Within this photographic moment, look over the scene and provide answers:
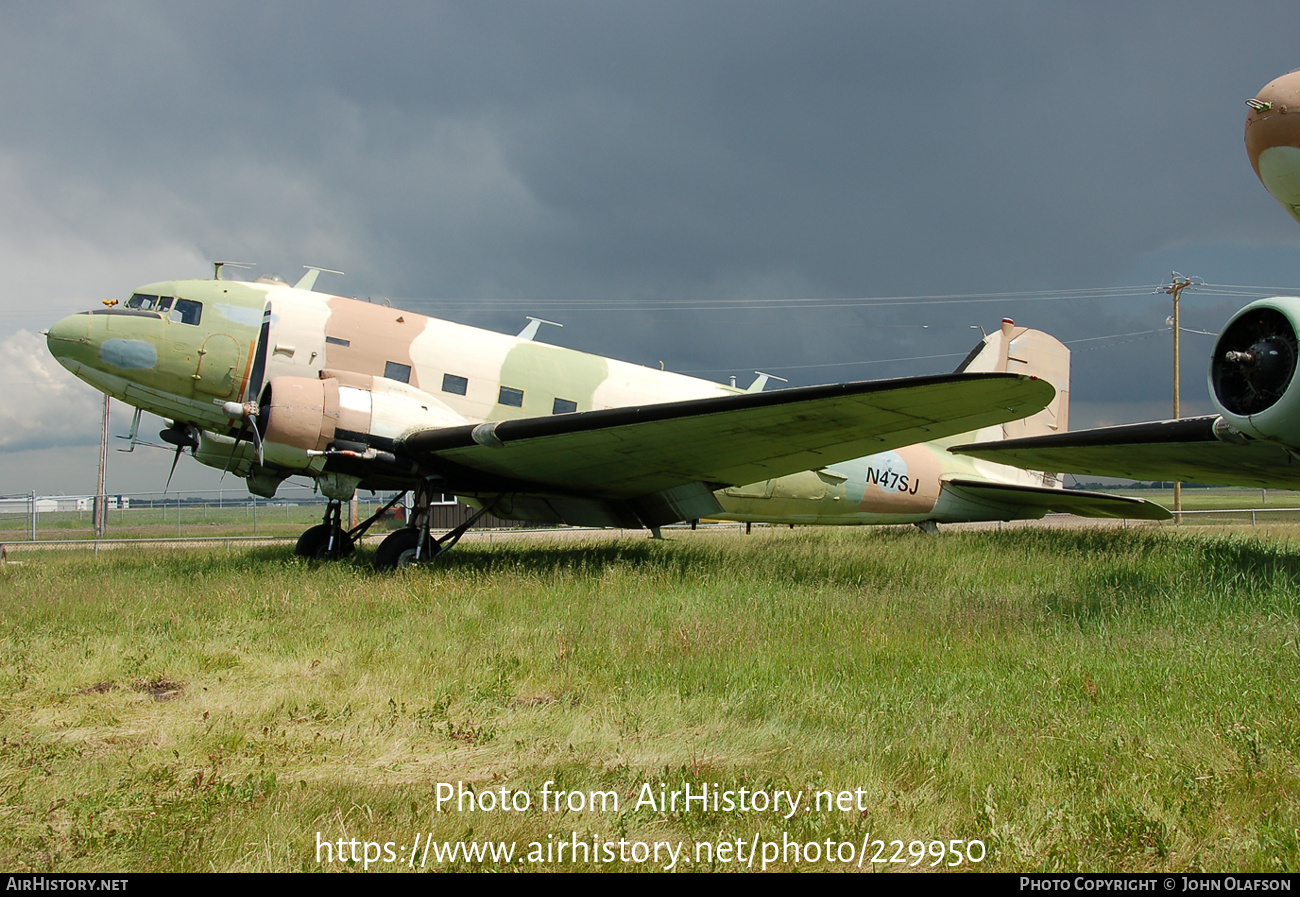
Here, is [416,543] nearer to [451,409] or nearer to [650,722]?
[451,409]

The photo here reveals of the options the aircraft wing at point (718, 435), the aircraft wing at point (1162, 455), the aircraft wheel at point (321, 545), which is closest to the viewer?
the aircraft wing at point (718, 435)

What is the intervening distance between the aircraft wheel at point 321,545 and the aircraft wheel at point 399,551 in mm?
3523

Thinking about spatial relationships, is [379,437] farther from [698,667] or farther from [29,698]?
[698,667]

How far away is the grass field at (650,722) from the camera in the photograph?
9.20ft

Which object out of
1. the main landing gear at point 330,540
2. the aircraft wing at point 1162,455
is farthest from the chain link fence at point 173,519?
the aircraft wing at point 1162,455

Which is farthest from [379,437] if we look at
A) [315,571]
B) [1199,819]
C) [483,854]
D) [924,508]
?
[924,508]

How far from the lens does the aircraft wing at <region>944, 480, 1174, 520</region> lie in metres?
13.7

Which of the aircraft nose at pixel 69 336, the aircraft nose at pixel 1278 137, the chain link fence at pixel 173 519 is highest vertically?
the aircraft nose at pixel 1278 137

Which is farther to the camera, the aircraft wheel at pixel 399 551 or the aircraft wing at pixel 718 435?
the aircraft wheel at pixel 399 551

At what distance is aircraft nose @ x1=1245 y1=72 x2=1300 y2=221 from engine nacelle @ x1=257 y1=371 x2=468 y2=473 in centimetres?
876

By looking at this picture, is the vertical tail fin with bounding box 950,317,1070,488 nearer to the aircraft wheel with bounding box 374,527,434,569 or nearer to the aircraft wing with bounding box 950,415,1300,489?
the aircraft wing with bounding box 950,415,1300,489

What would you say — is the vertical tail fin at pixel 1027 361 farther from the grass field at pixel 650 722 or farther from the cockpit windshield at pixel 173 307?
the cockpit windshield at pixel 173 307

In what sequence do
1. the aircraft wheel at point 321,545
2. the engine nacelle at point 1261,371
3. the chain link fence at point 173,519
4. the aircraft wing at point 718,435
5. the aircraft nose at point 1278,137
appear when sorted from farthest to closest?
the chain link fence at point 173,519, the aircraft wheel at point 321,545, the aircraft wing at point 718,435, the engine nacelle at point 1261,371, the aircraft nose at point 1278,137

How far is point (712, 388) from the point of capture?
43.8 ft
